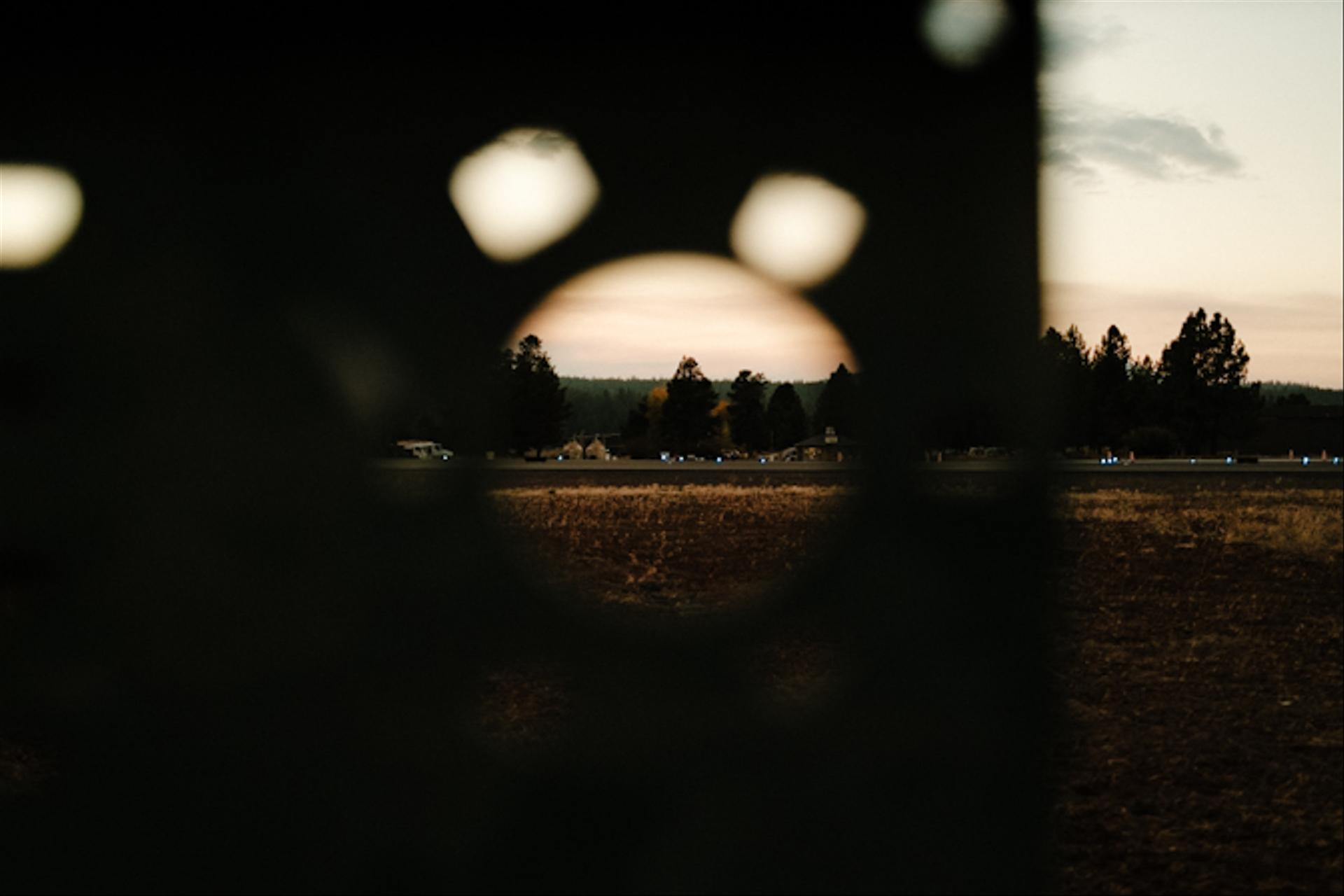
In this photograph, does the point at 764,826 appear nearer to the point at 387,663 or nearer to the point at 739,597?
the point at 387,663

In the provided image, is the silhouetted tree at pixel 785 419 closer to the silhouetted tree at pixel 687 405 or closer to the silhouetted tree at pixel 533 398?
the silhouetted tree at pixel 687 405

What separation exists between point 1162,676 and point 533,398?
53.8m

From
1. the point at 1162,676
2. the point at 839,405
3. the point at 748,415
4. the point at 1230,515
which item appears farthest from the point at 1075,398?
the point at 1162,676

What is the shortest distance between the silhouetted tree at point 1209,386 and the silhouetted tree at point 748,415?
25805 mm

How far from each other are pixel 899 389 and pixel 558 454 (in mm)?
49517

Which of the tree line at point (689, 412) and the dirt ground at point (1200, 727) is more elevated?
the tree line at point (689, 412)

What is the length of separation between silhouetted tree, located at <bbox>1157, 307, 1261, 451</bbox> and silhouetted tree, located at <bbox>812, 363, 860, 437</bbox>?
787 inches

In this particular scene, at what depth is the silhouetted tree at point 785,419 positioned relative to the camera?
71.8m

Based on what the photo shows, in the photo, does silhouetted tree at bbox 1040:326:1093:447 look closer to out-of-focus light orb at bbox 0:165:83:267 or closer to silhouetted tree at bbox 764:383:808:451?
silhouetted tree at bbox 764:383:808:451

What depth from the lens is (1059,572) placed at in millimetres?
11008

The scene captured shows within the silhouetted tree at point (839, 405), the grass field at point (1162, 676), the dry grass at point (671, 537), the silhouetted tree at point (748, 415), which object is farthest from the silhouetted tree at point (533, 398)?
the grass field at point (1162, 676)

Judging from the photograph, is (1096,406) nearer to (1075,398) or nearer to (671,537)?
(1075,398)

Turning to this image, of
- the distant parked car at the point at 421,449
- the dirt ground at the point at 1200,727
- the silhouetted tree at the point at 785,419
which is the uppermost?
the silhouetted tree at the point at 785,419

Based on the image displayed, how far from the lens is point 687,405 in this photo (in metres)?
64.1
